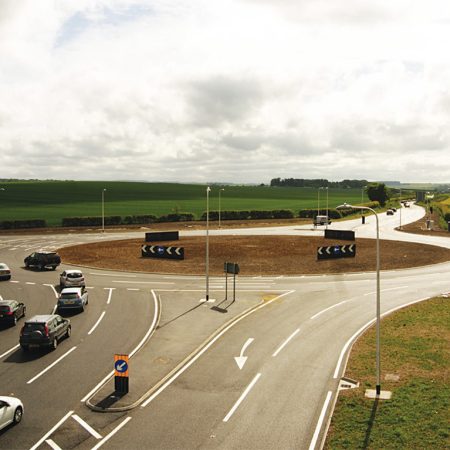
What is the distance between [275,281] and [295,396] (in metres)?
27.8

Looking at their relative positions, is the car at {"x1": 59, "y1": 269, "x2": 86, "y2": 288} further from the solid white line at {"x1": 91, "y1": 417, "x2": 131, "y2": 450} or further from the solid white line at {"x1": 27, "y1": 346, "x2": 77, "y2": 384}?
the solid white line at {"x1": 91, "y1": 417, "x2": 131, "y2": 450}

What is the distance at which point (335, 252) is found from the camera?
62.2 metres

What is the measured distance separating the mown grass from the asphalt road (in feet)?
2.99

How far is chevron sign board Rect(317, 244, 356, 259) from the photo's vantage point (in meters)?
61.4

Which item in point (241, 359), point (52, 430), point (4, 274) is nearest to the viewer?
point (52, 430)

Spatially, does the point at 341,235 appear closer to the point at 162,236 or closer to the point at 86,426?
the point at 162,236

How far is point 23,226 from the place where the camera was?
322ft

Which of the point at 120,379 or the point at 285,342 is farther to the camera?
the point at 285,342

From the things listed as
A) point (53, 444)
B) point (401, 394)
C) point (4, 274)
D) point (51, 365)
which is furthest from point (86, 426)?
point (4, 274)

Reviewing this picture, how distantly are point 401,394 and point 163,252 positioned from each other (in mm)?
43303

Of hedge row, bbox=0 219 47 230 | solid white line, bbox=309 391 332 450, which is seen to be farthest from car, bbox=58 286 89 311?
hedge row, bbox=0 219 47 230

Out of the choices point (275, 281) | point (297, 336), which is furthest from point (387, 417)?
point (275, 281)

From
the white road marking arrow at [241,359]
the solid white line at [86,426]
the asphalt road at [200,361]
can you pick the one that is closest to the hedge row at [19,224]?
the asphalt road at [200,361]

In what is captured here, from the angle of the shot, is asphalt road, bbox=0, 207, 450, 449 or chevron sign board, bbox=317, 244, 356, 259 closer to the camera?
asphalt road, bbox=0, 207, 450, 449
